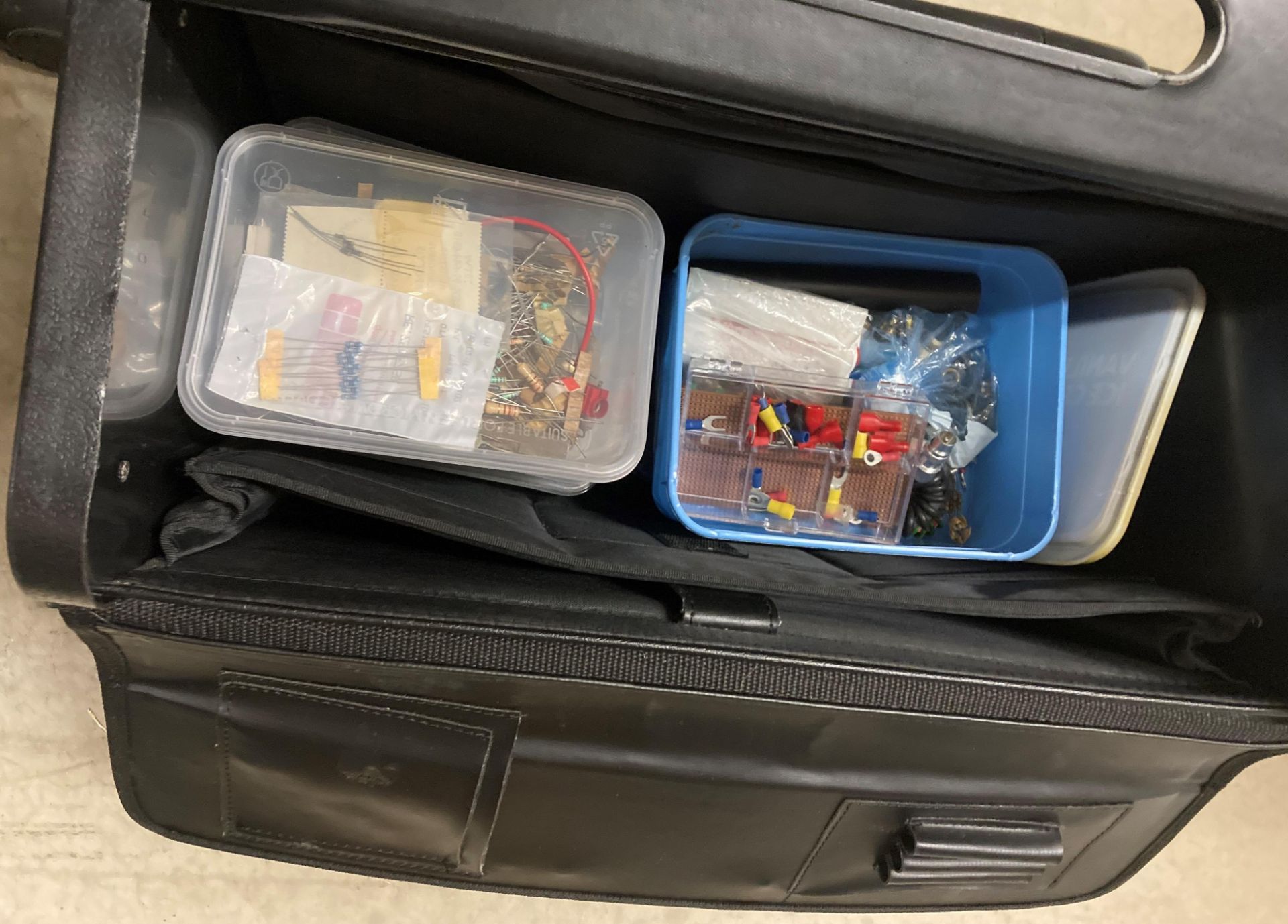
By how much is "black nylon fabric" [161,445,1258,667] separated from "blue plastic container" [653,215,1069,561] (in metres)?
0.05

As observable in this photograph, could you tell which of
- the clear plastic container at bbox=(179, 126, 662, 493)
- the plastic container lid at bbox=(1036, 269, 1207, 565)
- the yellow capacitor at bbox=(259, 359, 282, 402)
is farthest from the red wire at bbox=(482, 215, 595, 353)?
the plastic container lid at bbox=(1036, 269, 1207, 565)

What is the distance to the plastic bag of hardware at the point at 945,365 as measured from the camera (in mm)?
899

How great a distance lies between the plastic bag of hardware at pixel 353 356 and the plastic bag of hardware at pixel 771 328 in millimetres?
237

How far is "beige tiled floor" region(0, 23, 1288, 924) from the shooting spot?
851mm

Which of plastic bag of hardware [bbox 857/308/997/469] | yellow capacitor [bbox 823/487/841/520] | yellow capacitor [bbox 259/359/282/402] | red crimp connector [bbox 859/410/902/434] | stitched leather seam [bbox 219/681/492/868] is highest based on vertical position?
plastic bag of hardware [bbox 857/308/997/469]

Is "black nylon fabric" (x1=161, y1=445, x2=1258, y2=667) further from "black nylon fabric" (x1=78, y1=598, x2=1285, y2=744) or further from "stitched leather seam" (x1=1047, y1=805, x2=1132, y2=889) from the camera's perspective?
"stitched leather seam" (x1=1047, y1=805, x2=1132, y2=889)

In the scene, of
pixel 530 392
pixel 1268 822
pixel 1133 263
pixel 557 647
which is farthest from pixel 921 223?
pixel 1268 822

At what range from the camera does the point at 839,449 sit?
0.86m

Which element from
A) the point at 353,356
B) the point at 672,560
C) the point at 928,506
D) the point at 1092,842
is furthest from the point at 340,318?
the point at 1092,842

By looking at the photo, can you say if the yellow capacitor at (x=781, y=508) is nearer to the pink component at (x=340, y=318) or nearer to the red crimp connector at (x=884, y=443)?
the red crimp connector at (x=884, y=443)

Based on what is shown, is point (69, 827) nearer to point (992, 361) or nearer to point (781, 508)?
point (781, 508)

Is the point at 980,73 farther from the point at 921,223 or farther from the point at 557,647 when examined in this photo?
the point at 557,647

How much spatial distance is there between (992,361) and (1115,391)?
0.49 ft

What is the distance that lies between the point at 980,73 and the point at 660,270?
0.34 metres
